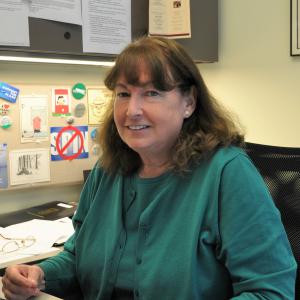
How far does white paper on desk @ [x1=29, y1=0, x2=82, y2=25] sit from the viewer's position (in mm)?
1409

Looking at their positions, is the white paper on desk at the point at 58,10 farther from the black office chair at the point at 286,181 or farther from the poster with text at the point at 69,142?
the black office chair at the point at 286,181

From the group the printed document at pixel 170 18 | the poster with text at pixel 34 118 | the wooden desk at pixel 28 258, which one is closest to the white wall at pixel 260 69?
the printed document at pixel 170 18

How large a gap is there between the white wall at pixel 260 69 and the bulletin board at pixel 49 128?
620 millimetres

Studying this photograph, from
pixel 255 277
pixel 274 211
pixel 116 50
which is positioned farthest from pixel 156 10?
pixel 255 277

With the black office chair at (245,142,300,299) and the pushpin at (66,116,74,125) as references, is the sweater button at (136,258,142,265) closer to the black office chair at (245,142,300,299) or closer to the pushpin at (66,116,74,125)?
the black office chair at (245,142,300,299)

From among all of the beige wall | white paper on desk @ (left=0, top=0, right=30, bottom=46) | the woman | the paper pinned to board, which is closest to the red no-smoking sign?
the beige wall

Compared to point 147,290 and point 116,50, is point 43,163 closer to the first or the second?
point 116,50

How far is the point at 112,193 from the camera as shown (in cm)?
116

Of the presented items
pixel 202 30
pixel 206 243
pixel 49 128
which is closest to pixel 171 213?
pixel 206 243

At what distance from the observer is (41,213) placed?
1.62 metres

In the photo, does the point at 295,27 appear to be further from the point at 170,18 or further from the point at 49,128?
the point at 49,128

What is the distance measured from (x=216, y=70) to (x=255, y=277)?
4.45 feet

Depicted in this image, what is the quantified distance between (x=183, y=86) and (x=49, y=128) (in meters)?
0.86

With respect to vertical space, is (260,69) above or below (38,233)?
above
